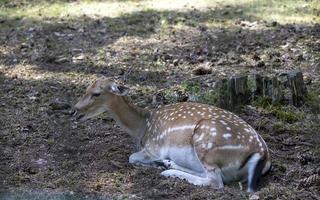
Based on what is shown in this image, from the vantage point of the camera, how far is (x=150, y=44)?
33.9 feet

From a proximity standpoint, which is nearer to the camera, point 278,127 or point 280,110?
point 278,127

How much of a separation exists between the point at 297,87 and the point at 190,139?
77.5 inches

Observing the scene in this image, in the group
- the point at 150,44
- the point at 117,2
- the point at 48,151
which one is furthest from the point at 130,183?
the point at 117,2

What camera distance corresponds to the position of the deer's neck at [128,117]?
6.78 meters

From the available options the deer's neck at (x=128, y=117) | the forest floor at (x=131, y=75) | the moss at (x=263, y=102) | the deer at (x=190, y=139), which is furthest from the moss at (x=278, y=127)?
the deer's neck at (x=128, y=117)

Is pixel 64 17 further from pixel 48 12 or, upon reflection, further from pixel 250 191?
pixel 250 191

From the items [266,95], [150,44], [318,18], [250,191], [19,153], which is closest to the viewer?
[250,191]

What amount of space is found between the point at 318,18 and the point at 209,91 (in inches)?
164

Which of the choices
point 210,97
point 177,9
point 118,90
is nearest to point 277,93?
point 210,97

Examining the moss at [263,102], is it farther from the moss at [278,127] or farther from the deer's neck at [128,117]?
the deer's neck at [128,117]

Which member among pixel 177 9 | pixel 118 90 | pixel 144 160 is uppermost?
pixel 118 90

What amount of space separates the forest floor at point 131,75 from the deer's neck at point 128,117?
0.59ft

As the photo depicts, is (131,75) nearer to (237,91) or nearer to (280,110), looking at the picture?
(237,91)

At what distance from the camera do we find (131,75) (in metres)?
9.01
